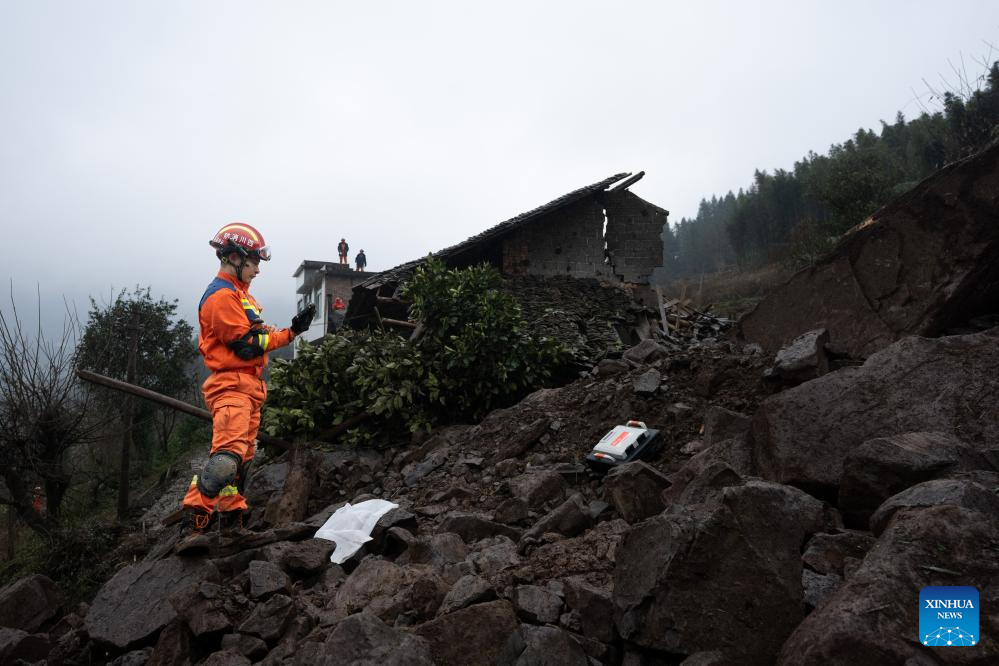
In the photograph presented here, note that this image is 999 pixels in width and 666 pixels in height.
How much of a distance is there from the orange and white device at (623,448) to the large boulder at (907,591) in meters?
2.27

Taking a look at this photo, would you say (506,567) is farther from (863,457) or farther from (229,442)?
(229,442)

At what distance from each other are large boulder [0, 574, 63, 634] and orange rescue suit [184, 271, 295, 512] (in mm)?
1548

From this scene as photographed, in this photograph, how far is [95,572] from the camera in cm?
752

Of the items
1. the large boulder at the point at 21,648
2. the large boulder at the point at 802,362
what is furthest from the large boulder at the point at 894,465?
the large boulder at the point at 21,648

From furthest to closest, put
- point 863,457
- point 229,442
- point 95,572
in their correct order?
point 95,572
point 229,442
point 863,457

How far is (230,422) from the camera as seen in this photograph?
4.45m

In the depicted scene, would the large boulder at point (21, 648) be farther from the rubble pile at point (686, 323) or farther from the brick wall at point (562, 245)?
the rubble pile at point (686, 323)

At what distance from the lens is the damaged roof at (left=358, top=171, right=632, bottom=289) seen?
34.7 feet

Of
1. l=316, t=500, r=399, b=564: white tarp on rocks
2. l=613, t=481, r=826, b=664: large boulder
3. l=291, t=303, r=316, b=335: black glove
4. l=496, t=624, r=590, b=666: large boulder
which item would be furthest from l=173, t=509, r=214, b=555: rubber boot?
l=613, t=481, r=826, b=664: large boulder

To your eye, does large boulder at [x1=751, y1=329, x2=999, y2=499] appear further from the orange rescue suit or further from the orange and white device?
the orange rescue suit

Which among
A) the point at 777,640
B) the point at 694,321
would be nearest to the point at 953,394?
the point at 777,640

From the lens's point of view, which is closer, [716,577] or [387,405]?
[716,577]

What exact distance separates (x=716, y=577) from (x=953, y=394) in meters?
1.75

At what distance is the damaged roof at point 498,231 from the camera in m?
10.6
